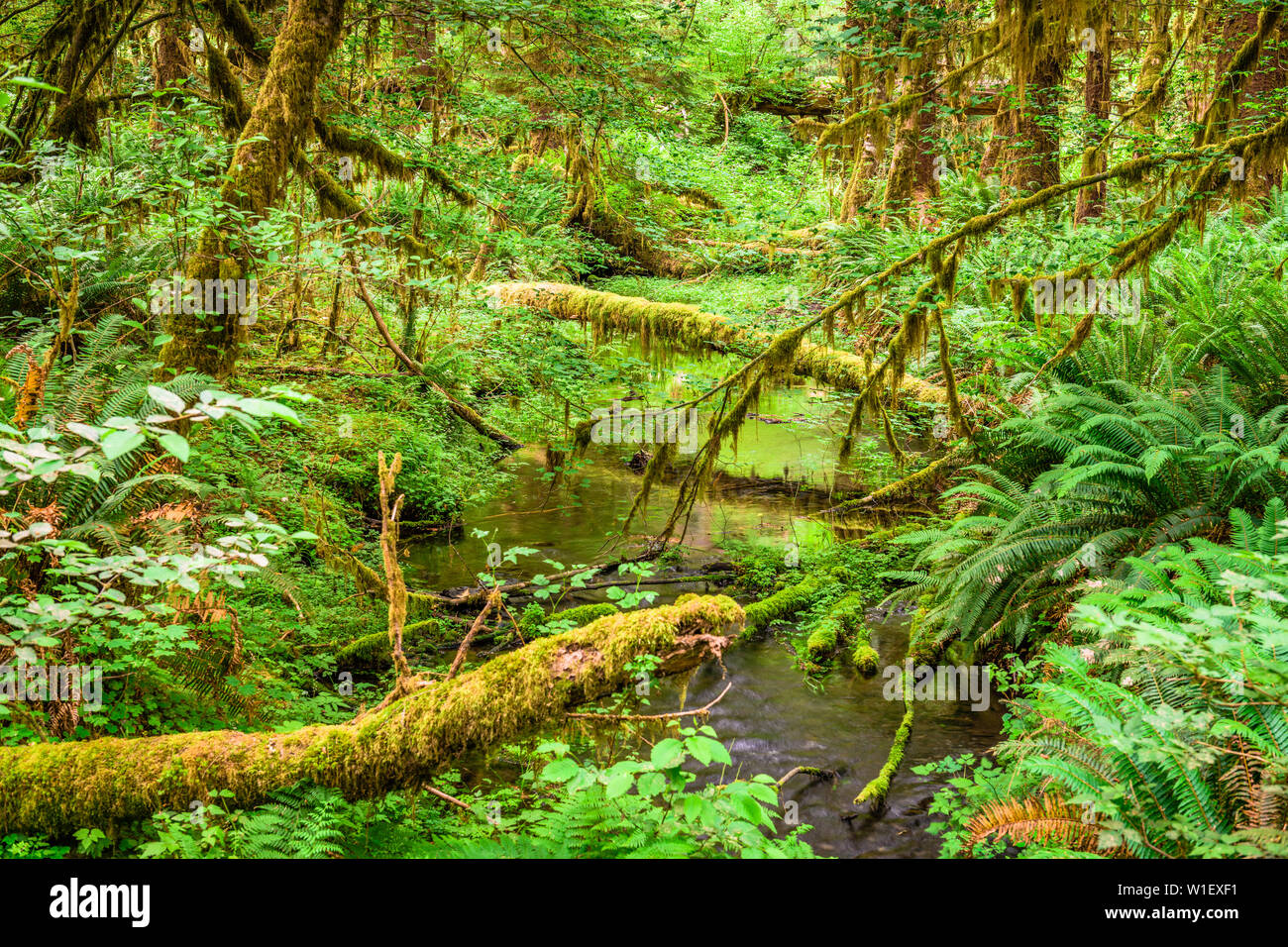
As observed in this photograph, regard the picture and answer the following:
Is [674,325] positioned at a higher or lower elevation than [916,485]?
higher

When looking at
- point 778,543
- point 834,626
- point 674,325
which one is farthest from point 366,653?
point 674,325

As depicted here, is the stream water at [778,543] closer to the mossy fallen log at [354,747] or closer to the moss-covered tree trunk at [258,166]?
the mossy fallen log at [354,747]

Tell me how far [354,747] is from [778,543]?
23.1 ft

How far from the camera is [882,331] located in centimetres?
906

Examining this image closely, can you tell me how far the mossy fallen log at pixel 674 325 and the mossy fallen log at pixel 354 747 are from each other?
5990 mm

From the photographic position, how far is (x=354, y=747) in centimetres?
288

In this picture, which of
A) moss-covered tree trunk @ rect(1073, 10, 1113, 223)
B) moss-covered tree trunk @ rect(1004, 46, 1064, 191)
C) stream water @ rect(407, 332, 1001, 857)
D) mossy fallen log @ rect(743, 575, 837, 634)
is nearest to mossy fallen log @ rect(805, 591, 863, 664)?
stream water @ rect(407, 332, 1001, 857)

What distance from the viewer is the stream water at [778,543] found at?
4.68 metres

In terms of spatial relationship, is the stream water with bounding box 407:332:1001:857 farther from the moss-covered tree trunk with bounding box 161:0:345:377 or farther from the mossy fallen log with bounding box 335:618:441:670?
the moss-covered tree trunk with bounding box 161:0:345:377

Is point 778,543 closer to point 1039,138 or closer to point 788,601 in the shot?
point 788,601
